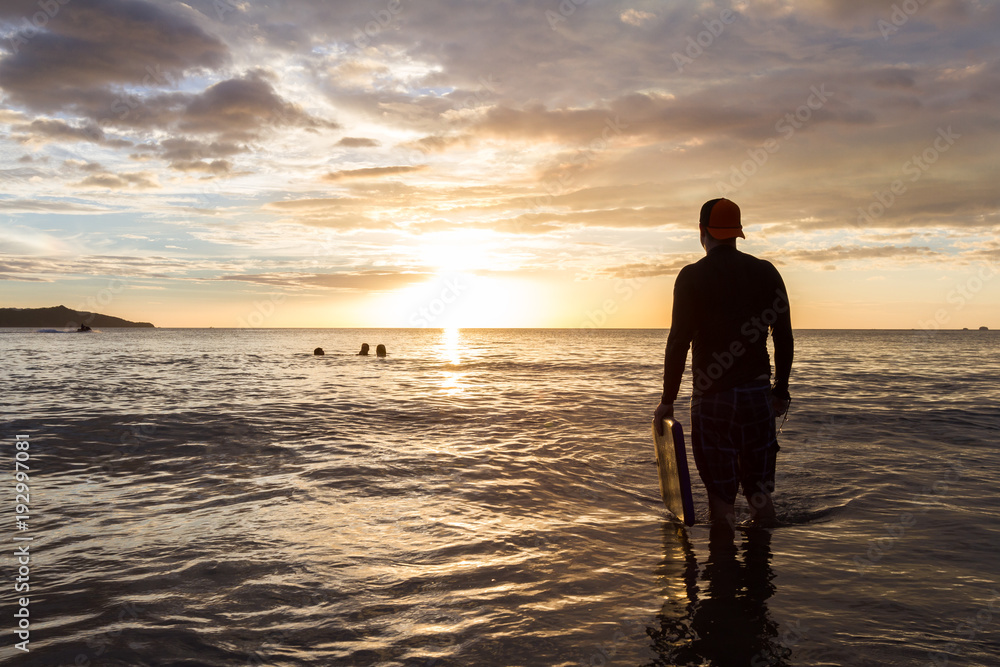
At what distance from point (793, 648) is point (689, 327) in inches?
93.1

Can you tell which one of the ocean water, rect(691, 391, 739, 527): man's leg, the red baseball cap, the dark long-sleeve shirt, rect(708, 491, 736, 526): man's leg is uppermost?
the red baseball cap

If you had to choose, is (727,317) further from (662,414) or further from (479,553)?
(479,553)

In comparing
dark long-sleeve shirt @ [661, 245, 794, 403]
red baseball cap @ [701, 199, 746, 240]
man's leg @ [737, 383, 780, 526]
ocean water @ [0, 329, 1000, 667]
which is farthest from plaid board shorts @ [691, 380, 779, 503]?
red baseball cap @ [701, 199, 746, 240]

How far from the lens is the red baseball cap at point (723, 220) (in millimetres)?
4559

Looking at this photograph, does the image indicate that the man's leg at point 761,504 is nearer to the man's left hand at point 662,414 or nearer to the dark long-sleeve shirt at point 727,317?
the man's left hand at point 662,414

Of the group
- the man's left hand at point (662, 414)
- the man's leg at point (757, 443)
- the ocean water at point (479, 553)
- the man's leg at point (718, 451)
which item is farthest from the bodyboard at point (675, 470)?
the man's leg at point (757, 443)

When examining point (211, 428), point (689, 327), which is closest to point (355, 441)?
point (211, 428)

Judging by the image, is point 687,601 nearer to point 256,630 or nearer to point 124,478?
point 256,630

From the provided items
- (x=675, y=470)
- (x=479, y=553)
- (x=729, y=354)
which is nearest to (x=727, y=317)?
(x=729, y=354)

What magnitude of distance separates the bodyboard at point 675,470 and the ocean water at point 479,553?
281mm

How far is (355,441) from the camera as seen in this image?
34.2 ft

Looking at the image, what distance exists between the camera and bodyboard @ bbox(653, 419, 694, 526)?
4879mm

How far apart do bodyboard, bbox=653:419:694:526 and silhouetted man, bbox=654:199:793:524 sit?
182mm

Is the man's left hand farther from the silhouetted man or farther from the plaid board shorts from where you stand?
the plaid board shorts
